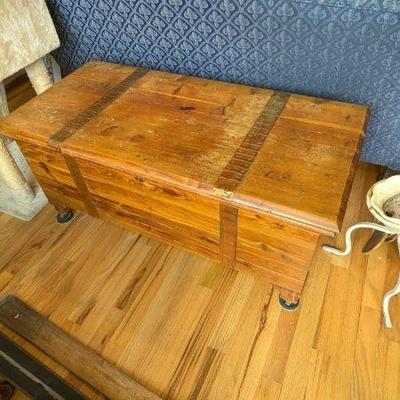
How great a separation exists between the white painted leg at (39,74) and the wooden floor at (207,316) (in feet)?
2.11

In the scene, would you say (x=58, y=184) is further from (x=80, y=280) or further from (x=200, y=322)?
(x=200, y=322)

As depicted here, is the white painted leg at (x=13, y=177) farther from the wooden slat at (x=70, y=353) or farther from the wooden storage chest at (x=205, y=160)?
the wooden slat at (x=70, y=353)

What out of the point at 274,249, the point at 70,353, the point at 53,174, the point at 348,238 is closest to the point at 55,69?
the point at 53,174

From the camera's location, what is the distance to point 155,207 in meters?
0.98

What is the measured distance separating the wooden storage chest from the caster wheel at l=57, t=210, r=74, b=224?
20cm

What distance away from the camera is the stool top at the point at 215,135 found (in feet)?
2.50

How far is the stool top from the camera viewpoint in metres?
0.76

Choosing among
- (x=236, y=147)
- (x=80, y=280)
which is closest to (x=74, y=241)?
(x=80, y=280)

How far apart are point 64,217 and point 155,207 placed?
1.90ft

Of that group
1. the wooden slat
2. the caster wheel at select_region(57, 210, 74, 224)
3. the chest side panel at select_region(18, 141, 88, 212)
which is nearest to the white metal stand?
the wooden slat

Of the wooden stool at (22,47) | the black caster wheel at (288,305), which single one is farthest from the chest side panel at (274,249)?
the wooden stool at (22,47)

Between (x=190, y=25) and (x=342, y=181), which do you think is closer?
(x=342, y=181)

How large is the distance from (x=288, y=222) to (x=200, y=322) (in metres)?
0.50

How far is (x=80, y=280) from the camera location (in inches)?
46.6
